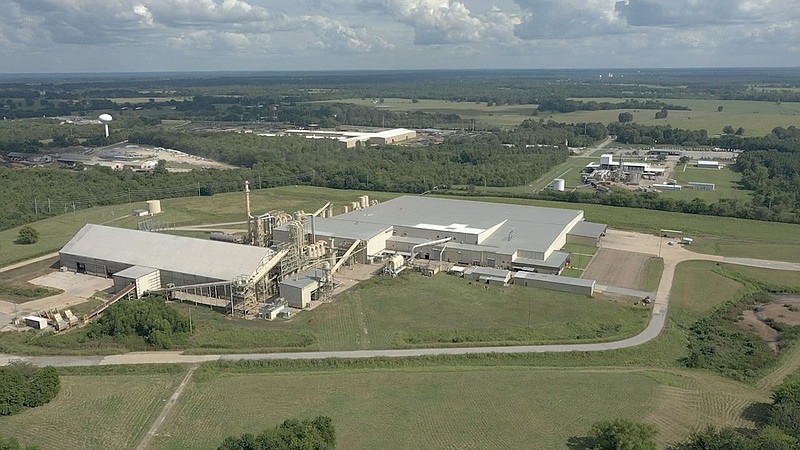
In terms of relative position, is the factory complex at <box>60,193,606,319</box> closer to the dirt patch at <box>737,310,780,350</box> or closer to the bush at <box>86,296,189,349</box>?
the bush at <box>86,296,189,349</box>

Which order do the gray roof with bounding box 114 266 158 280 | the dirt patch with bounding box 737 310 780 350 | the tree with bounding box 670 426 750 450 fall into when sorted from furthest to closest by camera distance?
the gray roof with bounding box 114 266 158 280, the dirt patch with bounding box 737 310 780 350, the tree with bounding box 670 426 750 450

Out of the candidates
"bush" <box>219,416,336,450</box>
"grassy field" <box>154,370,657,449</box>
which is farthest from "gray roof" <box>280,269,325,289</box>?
"bush" <box>219,416,336,450</box>

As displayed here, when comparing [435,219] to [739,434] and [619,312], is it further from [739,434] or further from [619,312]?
[739,434]

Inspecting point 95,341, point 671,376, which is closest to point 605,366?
point 671,376

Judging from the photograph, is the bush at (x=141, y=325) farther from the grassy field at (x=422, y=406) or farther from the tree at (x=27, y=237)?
the tree at (x=27, y=237)

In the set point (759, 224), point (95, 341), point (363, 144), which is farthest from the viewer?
point (363, 144)

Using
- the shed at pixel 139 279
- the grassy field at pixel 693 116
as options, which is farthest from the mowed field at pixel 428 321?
the grassy field at pixel 693 116
